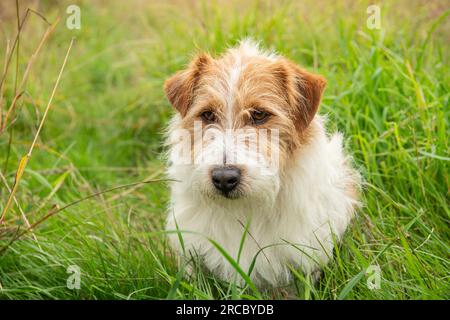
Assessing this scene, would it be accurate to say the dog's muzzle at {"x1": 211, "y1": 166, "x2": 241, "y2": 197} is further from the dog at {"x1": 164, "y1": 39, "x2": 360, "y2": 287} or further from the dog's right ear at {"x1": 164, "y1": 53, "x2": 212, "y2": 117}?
the dog's right ear at {"x1": 164, "y1": 53, "x2": 212, "y2": 117}

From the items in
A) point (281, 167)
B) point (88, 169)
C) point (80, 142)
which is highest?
point (80, 142)

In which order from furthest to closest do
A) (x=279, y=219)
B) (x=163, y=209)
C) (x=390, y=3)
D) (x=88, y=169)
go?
(x=390, y=3)
(x=88, y=169)
(x=163, y=209)
(x=279, y=219)

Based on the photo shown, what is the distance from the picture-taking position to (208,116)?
3.55 metres

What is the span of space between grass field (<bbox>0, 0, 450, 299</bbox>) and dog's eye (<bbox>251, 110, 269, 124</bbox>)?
3.21 ft

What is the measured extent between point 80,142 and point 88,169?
0.63 m

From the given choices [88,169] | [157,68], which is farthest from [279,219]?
[157,68]

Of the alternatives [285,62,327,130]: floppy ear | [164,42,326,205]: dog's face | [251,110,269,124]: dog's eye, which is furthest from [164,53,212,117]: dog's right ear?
[285,62,327,130]: floppy ear

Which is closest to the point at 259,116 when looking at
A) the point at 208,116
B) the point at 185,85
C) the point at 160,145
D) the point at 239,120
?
the point at 239,120

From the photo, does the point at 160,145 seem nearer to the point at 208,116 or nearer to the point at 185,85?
the point at 185,85

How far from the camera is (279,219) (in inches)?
142

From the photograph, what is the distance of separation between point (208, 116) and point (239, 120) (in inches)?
9.0
